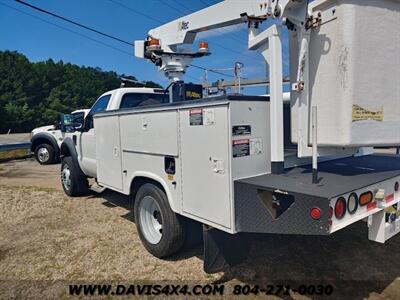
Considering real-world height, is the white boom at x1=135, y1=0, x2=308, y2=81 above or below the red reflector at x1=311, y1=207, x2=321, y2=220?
above

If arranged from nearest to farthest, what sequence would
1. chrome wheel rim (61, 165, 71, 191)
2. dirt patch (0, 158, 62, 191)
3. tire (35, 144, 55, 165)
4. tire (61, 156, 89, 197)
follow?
tire (61, 156, 89, 197) → chrome wheel rim (61, 165, 71, 191) → dirt patch (0, 158, 62, 191) → tire (35, 144, 55, 165)

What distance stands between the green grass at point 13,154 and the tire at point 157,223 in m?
12.9

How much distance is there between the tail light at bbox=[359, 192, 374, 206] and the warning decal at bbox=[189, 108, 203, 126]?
149 cm

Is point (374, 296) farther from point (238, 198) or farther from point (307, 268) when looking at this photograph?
point (238, 198)

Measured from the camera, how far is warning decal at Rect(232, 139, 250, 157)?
8.95 feet

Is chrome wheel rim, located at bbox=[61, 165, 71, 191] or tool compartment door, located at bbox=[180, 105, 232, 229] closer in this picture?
tool compartment door, located at bbox=[180, 105, 232, 229]

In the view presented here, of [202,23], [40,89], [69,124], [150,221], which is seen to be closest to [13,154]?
[69,124]

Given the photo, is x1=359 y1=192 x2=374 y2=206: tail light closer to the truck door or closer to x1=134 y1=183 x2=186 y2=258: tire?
x1=134 y1=183 x2=186 y2=258: tire

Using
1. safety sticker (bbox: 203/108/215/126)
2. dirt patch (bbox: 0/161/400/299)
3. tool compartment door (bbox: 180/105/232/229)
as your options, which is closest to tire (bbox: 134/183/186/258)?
dirt patch (bbox: 0/161/400/299)

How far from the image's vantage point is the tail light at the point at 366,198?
8.73 feet

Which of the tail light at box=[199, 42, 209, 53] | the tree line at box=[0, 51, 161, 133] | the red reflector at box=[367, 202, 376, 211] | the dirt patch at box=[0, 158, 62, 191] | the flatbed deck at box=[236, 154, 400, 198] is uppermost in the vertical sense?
the tree line at box=[0, 51, 161, 133]

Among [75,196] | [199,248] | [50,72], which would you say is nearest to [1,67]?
[50,72]

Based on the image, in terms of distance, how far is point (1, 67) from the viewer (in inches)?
2041

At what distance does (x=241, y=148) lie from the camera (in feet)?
9.13
